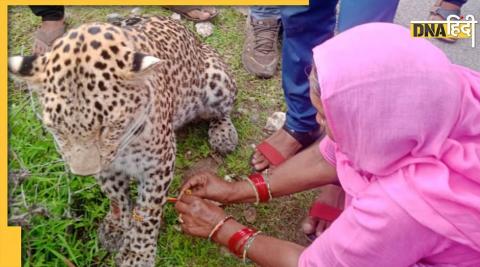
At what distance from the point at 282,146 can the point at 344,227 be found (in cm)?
165

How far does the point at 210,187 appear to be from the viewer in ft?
10.4

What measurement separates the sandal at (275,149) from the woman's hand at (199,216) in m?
0.98

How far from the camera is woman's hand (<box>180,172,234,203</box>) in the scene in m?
3.12

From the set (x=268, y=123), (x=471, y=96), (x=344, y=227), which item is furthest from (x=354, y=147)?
(x=268, y=123)

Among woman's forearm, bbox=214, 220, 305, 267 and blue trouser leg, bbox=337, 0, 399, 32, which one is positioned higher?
blue trouser leg, bbox=337, 0, 399, 32

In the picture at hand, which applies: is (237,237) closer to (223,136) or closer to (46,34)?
(223,136)

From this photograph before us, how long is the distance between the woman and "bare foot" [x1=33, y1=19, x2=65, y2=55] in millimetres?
2796

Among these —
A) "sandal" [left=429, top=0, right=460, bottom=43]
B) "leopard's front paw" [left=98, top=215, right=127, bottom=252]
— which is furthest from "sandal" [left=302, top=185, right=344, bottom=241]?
"sandal" [left=429, top=0, right=460, bottom=43]

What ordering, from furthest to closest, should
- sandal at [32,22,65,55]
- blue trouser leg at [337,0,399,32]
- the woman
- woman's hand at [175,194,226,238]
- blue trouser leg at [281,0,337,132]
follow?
sandal at [32,22,65,55], blue trouser leg at [281,0,337,132], woman's hand at [175,194,226,238], blue trouser leg at [337,0,399,32], the woman

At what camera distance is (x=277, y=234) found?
3639mm

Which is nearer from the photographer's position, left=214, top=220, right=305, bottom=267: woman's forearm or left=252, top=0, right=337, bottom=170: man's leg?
left=214, top=220, right=305, bottom=267: woman's forearm

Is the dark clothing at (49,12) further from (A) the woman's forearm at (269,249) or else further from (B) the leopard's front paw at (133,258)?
(A) the woman's forearm at (269,249)

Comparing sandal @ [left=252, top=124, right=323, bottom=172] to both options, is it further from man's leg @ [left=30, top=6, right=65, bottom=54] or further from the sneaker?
man's leg @ [left=30, top=6, right=65, bottom=54]

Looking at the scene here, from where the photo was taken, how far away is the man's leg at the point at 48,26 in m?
4.34
